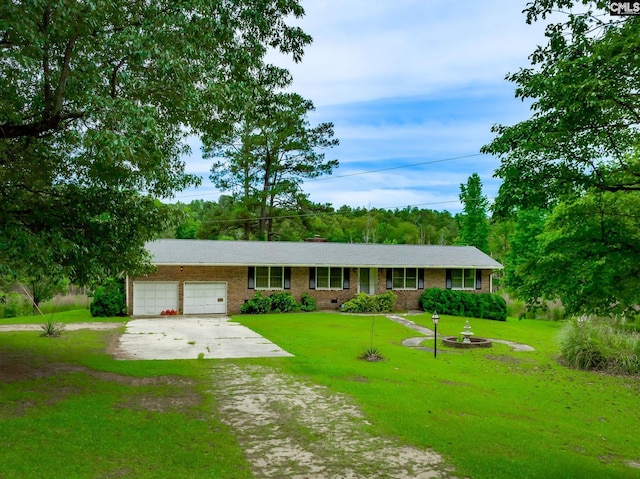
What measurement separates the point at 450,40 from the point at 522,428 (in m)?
8.16

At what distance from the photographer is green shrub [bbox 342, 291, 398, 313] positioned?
91.9 feet

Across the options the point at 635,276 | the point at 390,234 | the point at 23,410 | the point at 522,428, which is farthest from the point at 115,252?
the point at 390,234

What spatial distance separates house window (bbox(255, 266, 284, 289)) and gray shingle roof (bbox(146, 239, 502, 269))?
0.56m

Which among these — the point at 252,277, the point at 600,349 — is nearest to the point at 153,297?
the point at 252,277

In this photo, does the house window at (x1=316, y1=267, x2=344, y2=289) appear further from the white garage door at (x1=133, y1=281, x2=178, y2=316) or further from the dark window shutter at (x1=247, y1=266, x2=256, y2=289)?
the white garage door at (x1=133, y1=281, x2=178, y2=316)

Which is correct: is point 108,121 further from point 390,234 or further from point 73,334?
point 390,234

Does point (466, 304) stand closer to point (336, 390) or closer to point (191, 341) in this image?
point (191, 341)

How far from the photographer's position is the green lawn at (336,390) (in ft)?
21.7

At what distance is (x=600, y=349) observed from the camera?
14914 millimetres

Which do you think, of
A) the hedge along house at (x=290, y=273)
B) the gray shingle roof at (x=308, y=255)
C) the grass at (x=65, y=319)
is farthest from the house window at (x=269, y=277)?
the grass at (x=65, y=319)

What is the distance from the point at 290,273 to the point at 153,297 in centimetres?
742

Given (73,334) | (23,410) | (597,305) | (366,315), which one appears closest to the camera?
(597,305)

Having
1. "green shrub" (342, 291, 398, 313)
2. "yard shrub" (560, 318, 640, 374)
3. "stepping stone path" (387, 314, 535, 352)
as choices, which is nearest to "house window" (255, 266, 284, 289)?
"green shrub" (342, 291, 398, 313)

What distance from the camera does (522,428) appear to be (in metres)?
8.53
